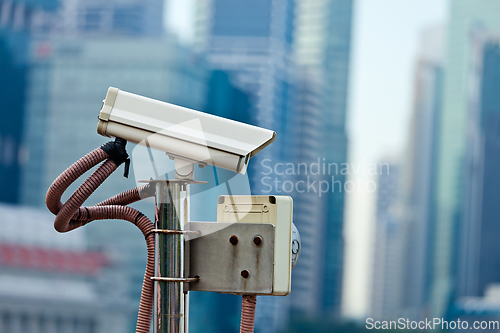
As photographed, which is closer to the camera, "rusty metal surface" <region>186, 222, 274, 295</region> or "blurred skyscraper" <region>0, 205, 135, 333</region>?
"rusty metal surface" <region>186, 222, 274, 295</region>

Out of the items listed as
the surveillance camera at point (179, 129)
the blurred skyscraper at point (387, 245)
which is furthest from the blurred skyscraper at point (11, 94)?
the surveillance camera at point (179, 129)

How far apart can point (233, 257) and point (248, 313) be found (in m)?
0.16

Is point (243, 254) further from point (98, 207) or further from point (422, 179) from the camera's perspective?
point (422, 179)

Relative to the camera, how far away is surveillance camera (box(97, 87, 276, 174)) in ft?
4.67

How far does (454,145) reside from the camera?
75500mm

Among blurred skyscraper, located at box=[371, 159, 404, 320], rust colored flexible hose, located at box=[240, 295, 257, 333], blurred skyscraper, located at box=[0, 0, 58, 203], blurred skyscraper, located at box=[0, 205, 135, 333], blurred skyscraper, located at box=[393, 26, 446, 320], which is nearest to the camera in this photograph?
rust colored flexible hose, located at box=[240, 295, 257, 333]

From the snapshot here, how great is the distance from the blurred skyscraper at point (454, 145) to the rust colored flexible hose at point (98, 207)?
237 feet

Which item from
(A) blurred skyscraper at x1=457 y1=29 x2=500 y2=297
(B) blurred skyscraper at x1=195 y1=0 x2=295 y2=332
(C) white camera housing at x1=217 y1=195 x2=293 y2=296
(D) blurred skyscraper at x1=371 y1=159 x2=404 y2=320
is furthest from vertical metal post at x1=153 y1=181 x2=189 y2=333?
(D) blurred skyscraper at x1=371 y1=159 x2=404 y2=320

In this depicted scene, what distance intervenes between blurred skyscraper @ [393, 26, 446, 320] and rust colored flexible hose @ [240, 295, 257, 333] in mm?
72835

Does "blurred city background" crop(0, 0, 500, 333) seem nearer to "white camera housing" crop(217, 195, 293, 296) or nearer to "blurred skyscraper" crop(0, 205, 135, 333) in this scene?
"blurred skyscraper" crop(0, 205, 135, 333)

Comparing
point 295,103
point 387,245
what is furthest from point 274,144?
point 387,245

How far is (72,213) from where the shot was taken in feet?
4.73

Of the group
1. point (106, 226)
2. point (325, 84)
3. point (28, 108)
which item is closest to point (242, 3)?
point (325, 84)

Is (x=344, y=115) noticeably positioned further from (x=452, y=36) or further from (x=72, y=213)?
(x=72, y=213)
